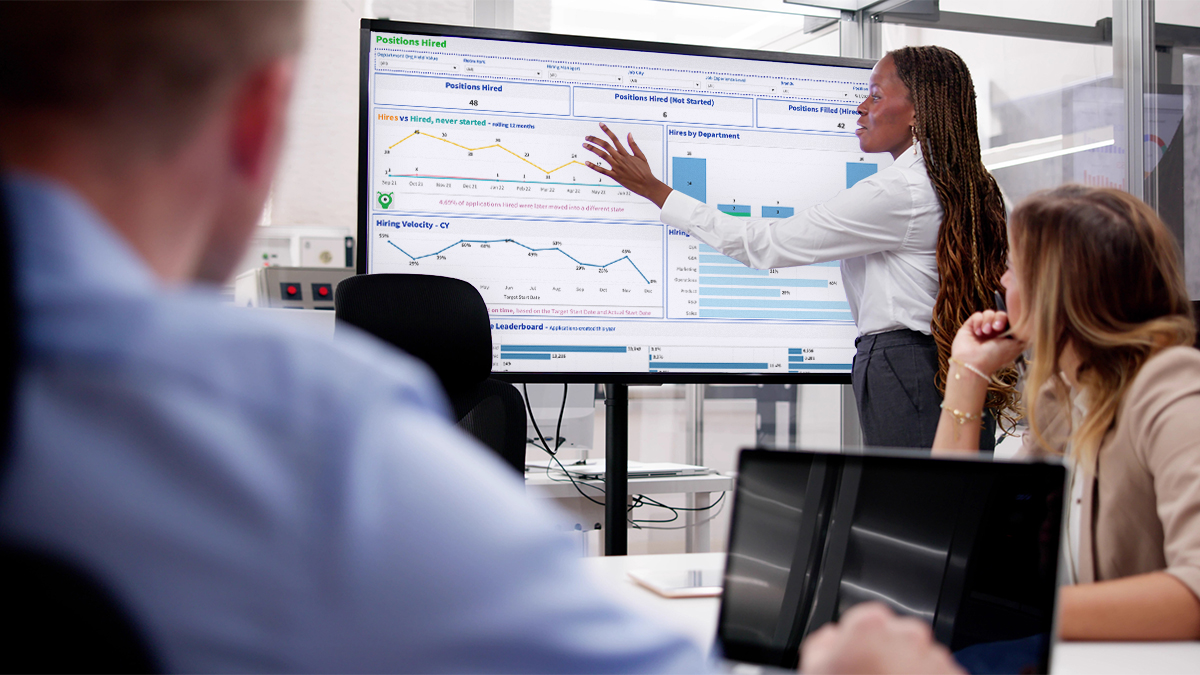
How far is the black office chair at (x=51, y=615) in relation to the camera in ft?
0.93

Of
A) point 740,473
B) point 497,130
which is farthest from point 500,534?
point 497,130

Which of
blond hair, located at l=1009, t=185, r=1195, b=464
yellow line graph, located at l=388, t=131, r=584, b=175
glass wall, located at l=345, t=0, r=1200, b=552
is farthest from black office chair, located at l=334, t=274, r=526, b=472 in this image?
blond hair, located at l=1009, t=185, r=1195, b=464

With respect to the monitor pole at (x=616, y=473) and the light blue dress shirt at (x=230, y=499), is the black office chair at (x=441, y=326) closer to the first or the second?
the monitor pole at (x=616, y=473)

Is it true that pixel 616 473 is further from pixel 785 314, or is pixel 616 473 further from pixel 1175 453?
pixel 1175 453

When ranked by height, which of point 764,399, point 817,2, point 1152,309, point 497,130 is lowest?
point 764,399

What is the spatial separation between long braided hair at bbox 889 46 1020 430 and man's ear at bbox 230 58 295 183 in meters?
2.04

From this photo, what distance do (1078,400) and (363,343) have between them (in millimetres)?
1150

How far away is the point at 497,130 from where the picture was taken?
2498 mm

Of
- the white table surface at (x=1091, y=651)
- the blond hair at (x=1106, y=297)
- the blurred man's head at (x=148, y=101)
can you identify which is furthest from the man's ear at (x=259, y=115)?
the blond hair at (x=1106, y=297)

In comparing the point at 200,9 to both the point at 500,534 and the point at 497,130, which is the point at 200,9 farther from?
the point at 497,130

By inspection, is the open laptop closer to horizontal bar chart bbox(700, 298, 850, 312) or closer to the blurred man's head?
the blurred man's head

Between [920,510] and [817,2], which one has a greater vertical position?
[817,2]

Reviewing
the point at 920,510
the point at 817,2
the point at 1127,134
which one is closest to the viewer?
the point at 920,510

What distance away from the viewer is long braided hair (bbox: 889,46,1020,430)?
2168 mm
